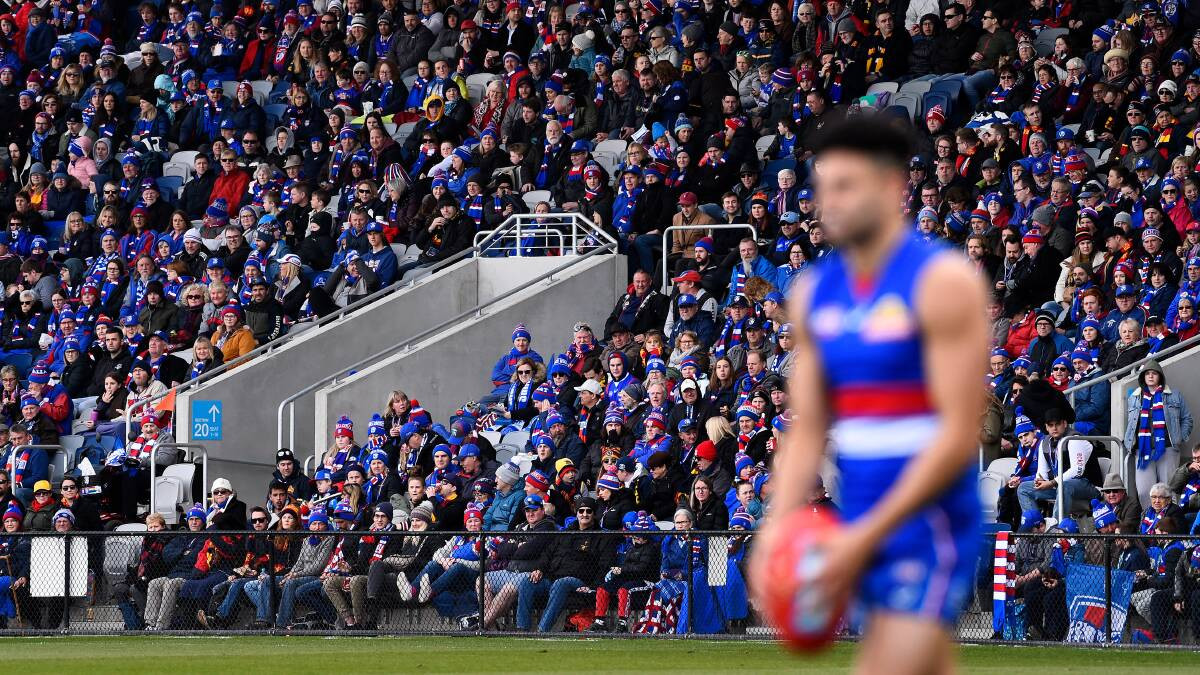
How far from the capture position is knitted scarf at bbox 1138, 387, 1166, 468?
1554 centimetres

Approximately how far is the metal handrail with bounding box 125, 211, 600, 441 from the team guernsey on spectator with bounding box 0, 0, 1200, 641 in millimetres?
245

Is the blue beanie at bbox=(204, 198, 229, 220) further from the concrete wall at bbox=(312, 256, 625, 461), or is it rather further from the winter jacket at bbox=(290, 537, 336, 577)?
the winter jacket at bbox=(290, 537, 336, 577)

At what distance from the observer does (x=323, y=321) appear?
74.8ft

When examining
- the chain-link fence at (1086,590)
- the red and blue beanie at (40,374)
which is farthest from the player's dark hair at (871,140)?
the red and blue beanie at (40,374)

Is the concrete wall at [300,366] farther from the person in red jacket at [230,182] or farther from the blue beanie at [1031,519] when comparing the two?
the blue beanie at [1031,519]

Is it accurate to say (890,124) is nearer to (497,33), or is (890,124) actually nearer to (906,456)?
(906,456)

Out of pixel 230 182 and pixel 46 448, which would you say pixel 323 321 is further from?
pixel 230 182

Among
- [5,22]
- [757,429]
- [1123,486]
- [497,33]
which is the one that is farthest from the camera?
[5,22]

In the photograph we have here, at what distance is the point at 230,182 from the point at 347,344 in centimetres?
439

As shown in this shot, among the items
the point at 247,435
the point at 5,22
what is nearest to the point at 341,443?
the point at 247,435

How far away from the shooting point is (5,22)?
30.5 metres

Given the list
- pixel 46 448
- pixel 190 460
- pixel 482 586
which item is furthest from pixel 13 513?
pixel 482 586

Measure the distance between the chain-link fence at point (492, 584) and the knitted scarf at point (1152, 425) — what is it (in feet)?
7.46

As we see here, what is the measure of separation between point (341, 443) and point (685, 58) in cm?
709
